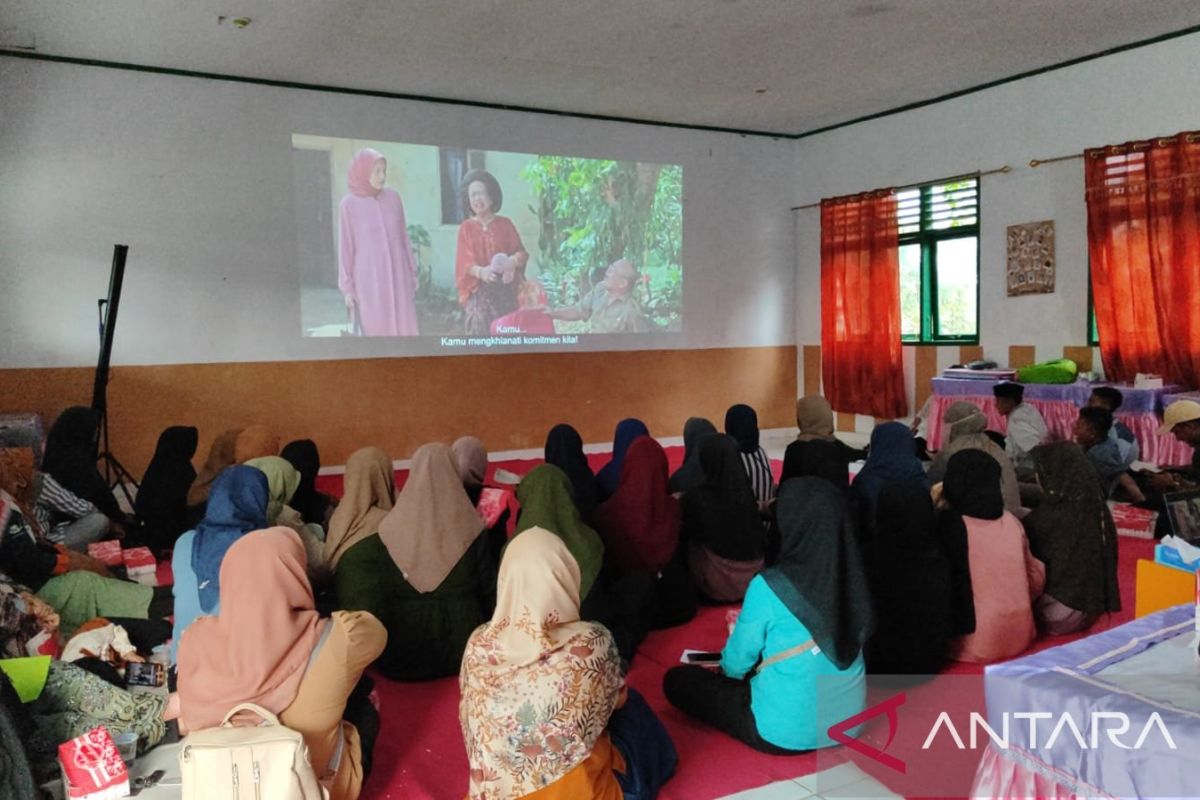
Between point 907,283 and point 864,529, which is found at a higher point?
point 907,283

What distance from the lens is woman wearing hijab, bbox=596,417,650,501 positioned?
4359mm

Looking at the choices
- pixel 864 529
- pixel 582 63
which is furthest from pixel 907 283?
pixel 864 529

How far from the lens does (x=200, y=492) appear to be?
4.91 metres

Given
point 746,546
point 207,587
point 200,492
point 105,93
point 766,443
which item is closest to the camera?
point 207,587

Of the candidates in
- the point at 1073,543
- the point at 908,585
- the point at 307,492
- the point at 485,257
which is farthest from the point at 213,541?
the point at 485,257

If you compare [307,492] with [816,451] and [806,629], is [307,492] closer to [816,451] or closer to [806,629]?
[816,451]

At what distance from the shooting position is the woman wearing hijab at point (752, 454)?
4566 millimetres

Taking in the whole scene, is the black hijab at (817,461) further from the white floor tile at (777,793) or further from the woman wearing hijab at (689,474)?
the white floor tile at (777,793)

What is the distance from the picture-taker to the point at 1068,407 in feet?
19.9

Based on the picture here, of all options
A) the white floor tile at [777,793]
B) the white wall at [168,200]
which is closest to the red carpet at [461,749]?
the white floor tile at [777,793]

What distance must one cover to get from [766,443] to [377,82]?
4746 mm

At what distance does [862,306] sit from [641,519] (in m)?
5.18

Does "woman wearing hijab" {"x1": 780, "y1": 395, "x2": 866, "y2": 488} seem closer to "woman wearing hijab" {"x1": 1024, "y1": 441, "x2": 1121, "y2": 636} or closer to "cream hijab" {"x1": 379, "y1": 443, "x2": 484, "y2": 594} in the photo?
"woman wearing hijab" {"x1": 1024, "y1": 441, "x2": 1121, "y2": 636}

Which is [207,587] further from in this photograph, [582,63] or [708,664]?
[582,63]
